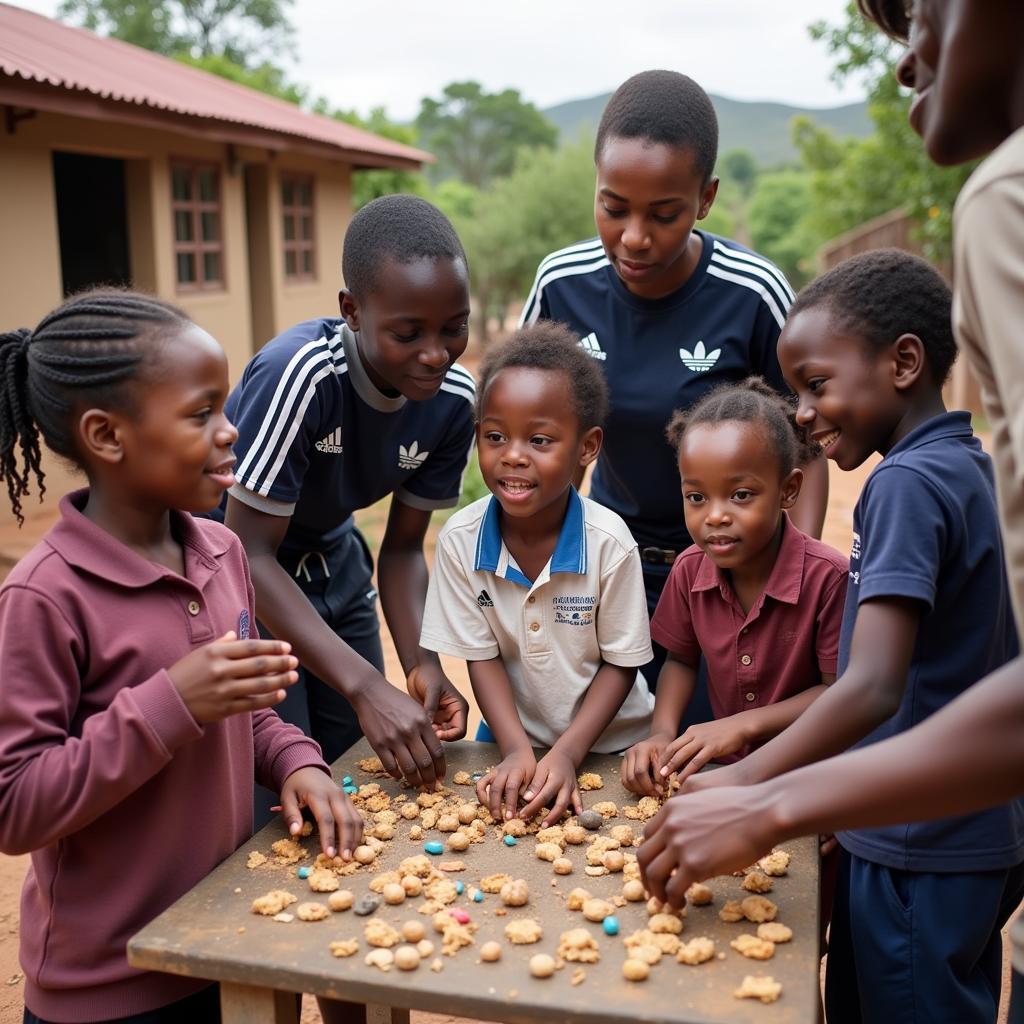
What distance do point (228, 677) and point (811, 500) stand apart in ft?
5.52

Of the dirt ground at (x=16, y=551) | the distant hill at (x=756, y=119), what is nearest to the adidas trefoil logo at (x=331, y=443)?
the dirt ground at (x=16, y=551)

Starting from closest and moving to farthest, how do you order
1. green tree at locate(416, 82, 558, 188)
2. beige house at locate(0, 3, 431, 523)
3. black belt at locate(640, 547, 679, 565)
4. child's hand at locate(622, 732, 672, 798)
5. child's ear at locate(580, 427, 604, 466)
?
child's hand at locate(622, 732, 672, 798) → child's ear at locate(580, 427, 604, 466) → black belt at locate(640, 547, 679, 565) → beige house at locate(0, 3, 431, 523) → green tree at locate(416, 82, 558, 188)

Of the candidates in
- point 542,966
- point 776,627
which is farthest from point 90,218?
point 542,966

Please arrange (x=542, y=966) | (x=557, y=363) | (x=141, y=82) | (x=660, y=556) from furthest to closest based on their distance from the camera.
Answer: (x=141, y=82) < (x=660, y=556) < (x=557, y=363) < (x=542, y=966)

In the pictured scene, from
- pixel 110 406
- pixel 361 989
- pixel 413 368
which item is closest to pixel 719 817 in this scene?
pixel 361 989

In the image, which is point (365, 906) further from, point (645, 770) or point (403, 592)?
point (403, 592)

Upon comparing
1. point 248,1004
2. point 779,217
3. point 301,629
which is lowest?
point 248,1004

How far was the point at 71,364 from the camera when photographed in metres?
1.95

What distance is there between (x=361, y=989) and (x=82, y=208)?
47.4 feet

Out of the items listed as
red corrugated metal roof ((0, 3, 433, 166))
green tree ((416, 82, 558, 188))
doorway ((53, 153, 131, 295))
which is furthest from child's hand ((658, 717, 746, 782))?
green tree ((416, 82, 558, 188))

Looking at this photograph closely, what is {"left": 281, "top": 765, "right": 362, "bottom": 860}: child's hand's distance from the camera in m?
2.08

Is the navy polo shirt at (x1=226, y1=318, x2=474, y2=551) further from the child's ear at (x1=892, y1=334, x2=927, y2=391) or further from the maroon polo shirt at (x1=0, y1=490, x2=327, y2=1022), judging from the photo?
the child's ear at (x1=892, y1=334, x2=927, y2=391)

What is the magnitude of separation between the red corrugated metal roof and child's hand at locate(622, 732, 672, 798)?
8.09 m

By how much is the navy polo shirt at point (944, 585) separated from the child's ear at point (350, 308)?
1351 millimetres
